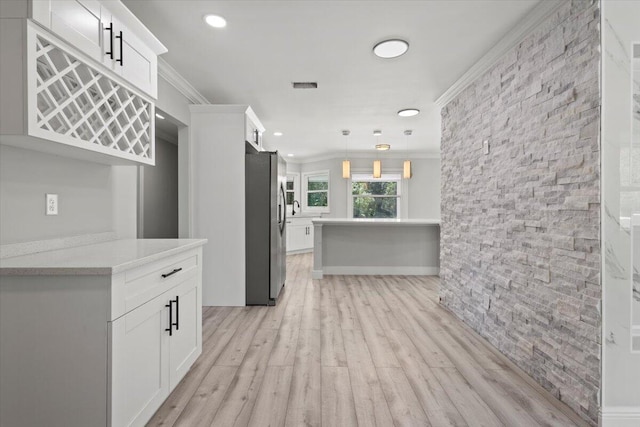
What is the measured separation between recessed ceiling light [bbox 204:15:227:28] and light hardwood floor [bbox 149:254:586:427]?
2445mm

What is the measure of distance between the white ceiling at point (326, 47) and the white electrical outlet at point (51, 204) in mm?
1328

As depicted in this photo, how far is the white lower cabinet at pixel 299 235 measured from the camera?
7621 mm

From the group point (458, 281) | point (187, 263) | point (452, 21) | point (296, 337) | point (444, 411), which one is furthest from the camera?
point (458, 281)

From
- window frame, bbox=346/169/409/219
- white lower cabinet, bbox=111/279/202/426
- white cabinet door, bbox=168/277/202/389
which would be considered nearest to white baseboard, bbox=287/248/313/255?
window frame, bbox=346/169/409/219

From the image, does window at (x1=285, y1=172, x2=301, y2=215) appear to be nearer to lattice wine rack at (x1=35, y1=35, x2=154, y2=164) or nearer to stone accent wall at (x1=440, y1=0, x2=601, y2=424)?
stone accent wall at (x1=440, y1=0, x2=601, y2=424)

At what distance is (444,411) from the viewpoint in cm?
174

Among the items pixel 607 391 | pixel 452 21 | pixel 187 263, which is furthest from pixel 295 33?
pixel 607 391

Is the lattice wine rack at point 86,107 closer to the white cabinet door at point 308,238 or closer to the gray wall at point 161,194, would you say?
the gray wall at point 161,194

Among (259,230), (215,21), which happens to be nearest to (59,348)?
(215,21)

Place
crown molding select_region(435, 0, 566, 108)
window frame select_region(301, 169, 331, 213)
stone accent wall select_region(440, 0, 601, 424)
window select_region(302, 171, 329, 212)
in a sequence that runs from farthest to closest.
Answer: window select_region(302, 171, 329, 212), window frame select_region(301, 169, 331, 213), crown molding select_region(435, 0, 566, 108), stone accent wall select_region(440, 0, 601, 424)

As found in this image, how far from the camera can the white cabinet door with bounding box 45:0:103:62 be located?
1362 mm

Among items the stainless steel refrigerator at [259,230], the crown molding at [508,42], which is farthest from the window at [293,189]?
the crown molding at [508,42]

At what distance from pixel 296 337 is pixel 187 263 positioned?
1213 millimetres

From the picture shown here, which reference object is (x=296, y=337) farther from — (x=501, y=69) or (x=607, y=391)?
(x=501, y=69)
